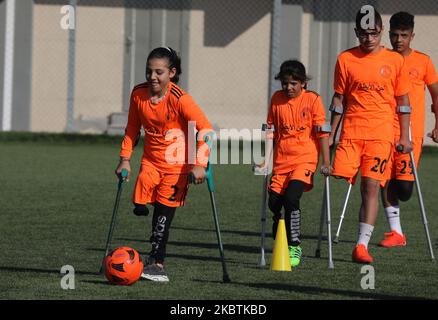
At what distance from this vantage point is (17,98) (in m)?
22.9

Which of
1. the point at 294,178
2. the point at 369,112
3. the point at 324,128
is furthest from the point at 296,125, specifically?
the point at 369,112

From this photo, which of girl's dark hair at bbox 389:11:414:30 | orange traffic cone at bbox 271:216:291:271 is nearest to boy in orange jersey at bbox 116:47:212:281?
orange traffic cone at bbox 271:216:291:271

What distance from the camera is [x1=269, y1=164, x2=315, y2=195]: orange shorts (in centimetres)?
950

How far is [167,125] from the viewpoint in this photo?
8.27 meters

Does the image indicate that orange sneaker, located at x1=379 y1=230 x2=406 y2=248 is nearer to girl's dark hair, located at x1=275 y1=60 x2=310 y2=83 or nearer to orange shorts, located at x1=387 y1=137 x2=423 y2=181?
orange shorts, located at x1=387 y1=137 x2=423 y2=181

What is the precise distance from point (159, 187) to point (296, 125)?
1.64 m

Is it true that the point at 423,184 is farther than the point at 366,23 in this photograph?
Yes

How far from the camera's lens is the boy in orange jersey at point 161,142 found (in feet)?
26.9

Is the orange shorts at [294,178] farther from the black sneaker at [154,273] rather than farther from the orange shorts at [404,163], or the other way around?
the black sneaker at [154,273]

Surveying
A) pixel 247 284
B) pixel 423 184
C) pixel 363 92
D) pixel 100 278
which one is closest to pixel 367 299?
pixel 247 284

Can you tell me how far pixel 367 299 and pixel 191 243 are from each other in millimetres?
3310

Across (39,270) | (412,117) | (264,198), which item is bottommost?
(39,270)

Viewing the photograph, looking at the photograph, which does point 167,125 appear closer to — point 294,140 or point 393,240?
point 294,140

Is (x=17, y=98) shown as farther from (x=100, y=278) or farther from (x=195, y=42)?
(x=100, y=278)
